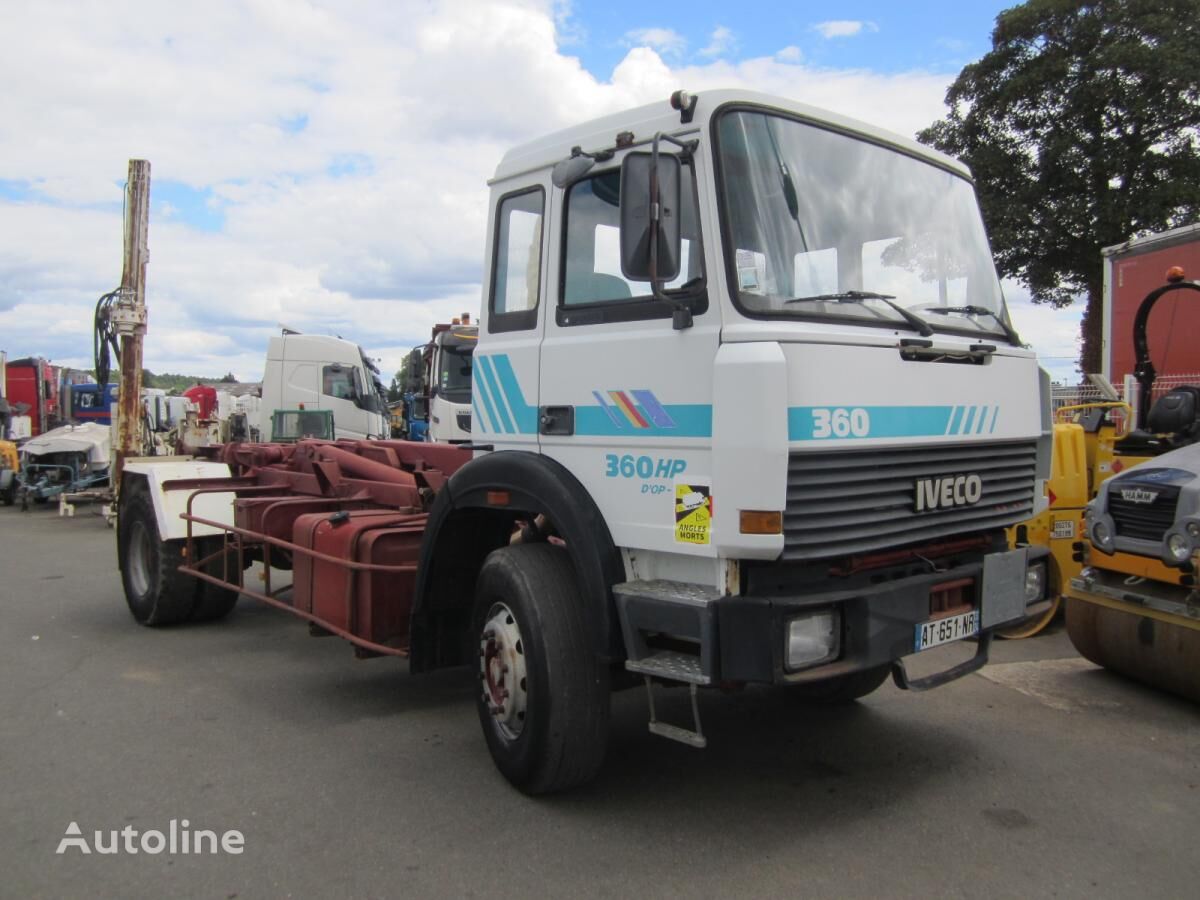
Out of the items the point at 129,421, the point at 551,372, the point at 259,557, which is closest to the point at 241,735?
the point at 259,557

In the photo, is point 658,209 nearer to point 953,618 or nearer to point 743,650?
point 743,650

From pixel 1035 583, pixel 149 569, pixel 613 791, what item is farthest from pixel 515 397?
pixel 149 569

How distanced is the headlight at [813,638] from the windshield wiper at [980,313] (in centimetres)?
142

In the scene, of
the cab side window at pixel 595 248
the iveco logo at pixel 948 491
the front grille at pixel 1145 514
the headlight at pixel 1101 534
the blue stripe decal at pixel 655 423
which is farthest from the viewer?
the headlight at pixel 1101 534

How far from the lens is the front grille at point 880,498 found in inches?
131

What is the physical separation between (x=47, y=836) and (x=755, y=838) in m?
2.72

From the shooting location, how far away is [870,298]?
370 centimetres

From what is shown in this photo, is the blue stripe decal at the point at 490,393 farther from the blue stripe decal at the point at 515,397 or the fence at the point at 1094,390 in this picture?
the fence at the point at 1094,390

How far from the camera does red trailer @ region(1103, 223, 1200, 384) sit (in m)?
9.95

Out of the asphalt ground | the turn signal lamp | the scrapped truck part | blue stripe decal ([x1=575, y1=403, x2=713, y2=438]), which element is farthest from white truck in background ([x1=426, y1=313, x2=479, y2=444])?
the turn signal lamp

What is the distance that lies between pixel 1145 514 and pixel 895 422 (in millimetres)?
2595

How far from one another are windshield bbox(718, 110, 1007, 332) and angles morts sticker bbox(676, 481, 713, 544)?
68cm

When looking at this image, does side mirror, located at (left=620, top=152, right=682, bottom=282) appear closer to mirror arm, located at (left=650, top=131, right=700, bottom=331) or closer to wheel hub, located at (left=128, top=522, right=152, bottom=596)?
mirror arm, located at (left=650, top=131, right=700, bottom=331)

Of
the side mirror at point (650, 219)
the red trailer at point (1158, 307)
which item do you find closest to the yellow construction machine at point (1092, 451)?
the red trailer at point (1158, 307)
